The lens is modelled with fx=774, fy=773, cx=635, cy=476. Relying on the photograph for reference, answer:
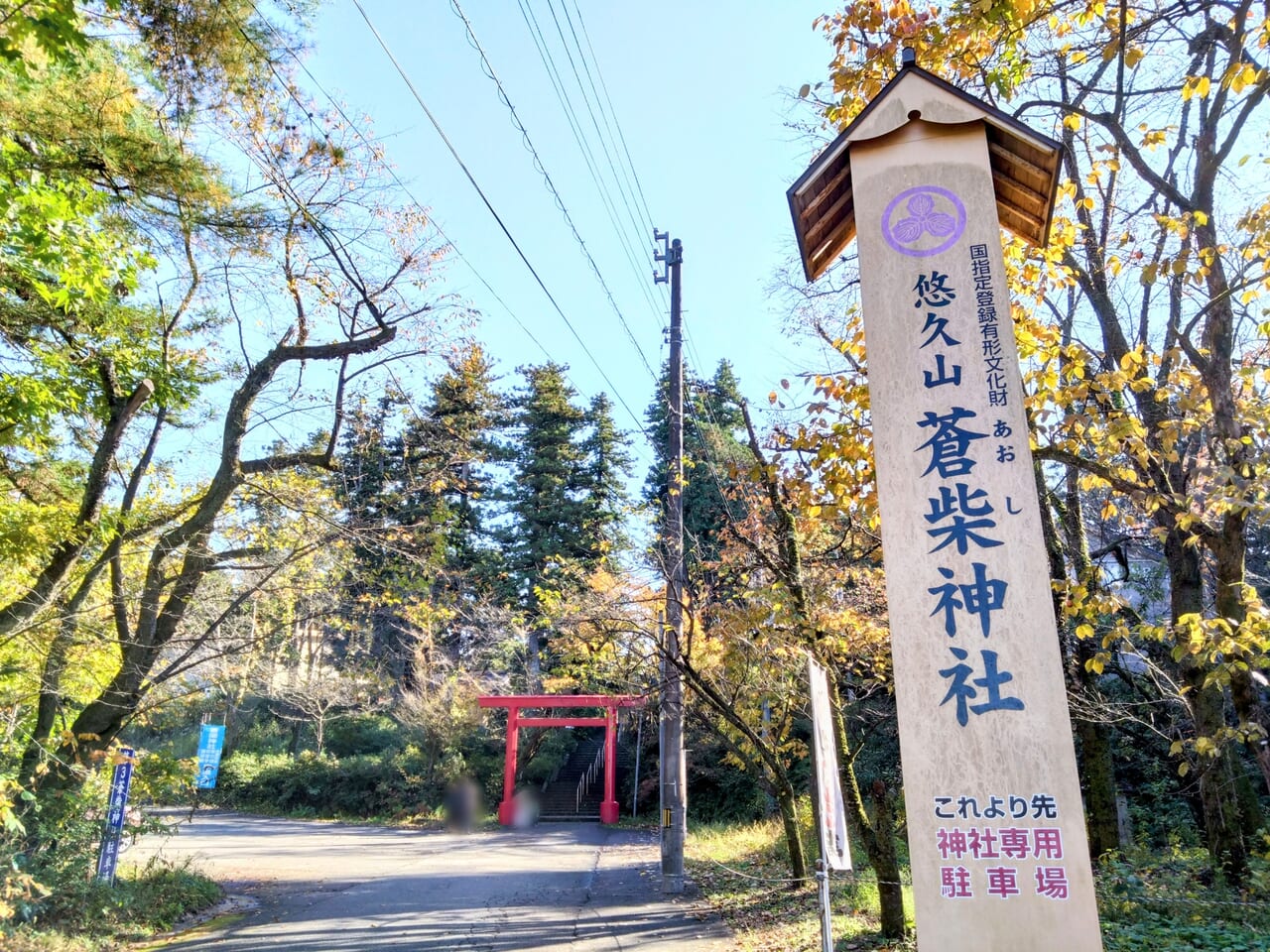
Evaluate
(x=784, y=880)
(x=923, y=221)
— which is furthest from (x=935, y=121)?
(x=784, y=880)

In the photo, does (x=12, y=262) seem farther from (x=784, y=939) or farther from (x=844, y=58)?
(x=784, y=939)

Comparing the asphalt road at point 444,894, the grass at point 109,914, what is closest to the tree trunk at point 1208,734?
the asphalt road at point 444,894

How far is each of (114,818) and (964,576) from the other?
9902 millimetres

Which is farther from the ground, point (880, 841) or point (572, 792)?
point (880, 841)

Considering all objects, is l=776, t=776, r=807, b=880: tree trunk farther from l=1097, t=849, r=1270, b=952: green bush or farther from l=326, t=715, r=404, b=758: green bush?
l=326, t=715, r=404, b=758: green bush

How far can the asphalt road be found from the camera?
8.27 m

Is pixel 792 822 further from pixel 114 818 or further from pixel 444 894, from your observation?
pixel 114 818

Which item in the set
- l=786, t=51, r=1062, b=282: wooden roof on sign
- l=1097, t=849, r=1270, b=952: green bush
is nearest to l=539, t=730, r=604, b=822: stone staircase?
l=1097, t=849, r=1270, b=952: green bush

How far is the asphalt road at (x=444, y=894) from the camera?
8.27 metres

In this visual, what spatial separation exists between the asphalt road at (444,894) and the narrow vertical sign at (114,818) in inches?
46.7

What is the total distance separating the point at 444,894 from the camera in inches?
444

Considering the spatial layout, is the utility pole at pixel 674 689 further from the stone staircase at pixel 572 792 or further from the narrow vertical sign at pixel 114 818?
the stone staircase at pixel 572 792

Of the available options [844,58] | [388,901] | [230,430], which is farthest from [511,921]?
[844,58]

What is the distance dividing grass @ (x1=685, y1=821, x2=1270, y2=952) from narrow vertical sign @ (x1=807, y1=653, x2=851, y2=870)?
327cm
